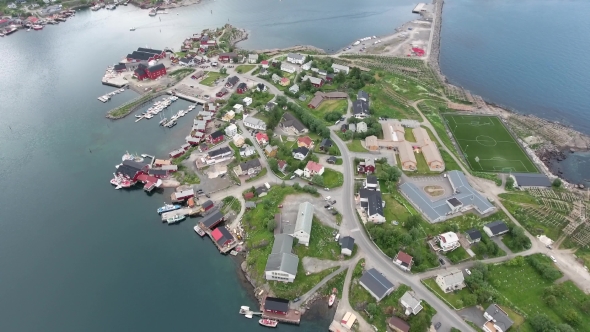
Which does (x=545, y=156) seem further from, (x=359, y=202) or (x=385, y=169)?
(x=359, y=202)

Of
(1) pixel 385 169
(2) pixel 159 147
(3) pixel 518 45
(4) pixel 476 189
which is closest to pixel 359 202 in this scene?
(1) pixel 385 169

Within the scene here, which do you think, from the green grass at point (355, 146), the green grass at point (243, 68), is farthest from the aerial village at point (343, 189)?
the green grass at point (243, 68)

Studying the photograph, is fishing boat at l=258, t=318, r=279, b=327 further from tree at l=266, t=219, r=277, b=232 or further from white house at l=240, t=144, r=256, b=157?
white house at l=240, t=144, r=256, b=157

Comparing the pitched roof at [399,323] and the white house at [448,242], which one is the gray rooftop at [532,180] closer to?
the white house at [448,242]

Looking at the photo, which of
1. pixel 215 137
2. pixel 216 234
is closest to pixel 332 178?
pixel 216 234

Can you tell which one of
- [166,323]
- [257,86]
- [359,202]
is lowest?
[166,323]

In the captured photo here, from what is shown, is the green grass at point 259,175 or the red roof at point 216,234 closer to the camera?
the red roof at point 216,234

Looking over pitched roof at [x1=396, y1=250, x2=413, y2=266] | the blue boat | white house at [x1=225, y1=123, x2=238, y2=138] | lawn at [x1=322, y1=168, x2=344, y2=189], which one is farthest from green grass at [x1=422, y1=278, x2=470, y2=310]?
white house at [x1=225, y1=123, x2=238, y2=138]
